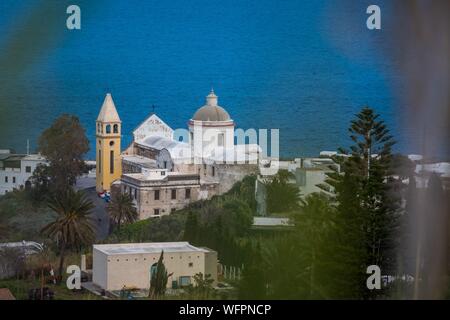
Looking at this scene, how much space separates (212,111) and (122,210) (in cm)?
126

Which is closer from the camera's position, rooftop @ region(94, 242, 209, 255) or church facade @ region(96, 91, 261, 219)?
rooftop @ region(94, 242, 209, 255)

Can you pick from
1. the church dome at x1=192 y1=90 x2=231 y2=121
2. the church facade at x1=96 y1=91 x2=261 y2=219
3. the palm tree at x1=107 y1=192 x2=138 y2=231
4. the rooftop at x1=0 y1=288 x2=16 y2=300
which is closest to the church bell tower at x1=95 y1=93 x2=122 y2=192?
the church facade at x1=96 y1=91 x2=261 y2=219

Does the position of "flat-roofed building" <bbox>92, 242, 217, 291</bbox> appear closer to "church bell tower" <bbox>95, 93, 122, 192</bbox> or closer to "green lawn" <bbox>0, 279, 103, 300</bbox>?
"green lawn" <bbox>0, 279, 103, 300</bbox>

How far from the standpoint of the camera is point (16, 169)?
581 inches

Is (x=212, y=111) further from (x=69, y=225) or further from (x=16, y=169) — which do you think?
(x=16, y=169)

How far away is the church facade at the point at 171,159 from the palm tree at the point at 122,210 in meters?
0.07

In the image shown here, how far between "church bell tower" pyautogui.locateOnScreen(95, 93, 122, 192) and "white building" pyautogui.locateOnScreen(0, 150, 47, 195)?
55 centimetres

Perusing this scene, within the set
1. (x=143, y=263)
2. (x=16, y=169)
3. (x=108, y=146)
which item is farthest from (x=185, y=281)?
(x=16, y=169)

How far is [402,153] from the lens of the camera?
1454cm

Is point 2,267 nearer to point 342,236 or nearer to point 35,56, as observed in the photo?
point 35,56

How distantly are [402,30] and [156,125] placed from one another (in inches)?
98.1

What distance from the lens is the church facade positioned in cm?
1479

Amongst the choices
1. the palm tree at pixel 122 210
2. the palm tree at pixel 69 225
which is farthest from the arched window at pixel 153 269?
the palm tree at pixel 122 210
